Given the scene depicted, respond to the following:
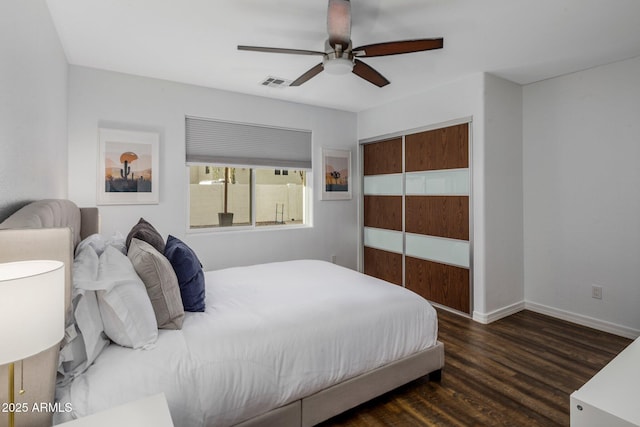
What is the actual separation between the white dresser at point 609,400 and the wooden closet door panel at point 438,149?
98.7 inches

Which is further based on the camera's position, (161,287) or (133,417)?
(161,287)

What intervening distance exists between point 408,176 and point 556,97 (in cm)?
168

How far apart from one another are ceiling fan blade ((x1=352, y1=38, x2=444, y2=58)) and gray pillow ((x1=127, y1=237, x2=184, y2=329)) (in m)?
1.75

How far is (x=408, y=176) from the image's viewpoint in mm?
4137

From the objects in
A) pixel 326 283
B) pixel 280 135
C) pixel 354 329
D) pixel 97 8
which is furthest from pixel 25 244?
pixel 280 135

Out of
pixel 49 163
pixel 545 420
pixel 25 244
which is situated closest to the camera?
pixel 25 244

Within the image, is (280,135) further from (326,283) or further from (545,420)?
(545,420)

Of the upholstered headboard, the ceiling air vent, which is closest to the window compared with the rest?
the ceiling air vent

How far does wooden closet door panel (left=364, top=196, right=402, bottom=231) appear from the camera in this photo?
4.32 meters

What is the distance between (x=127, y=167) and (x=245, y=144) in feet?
4.19

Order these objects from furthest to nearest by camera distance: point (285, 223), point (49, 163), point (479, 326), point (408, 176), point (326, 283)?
point (285, 223), point (408, 176), point (479, 326), point (326, 283), point (49, 163)

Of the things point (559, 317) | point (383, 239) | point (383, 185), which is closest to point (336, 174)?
point (383, 185)

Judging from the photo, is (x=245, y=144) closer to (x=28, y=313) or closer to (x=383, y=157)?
(x=383, y=157)

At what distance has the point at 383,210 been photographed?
4.55 meters
